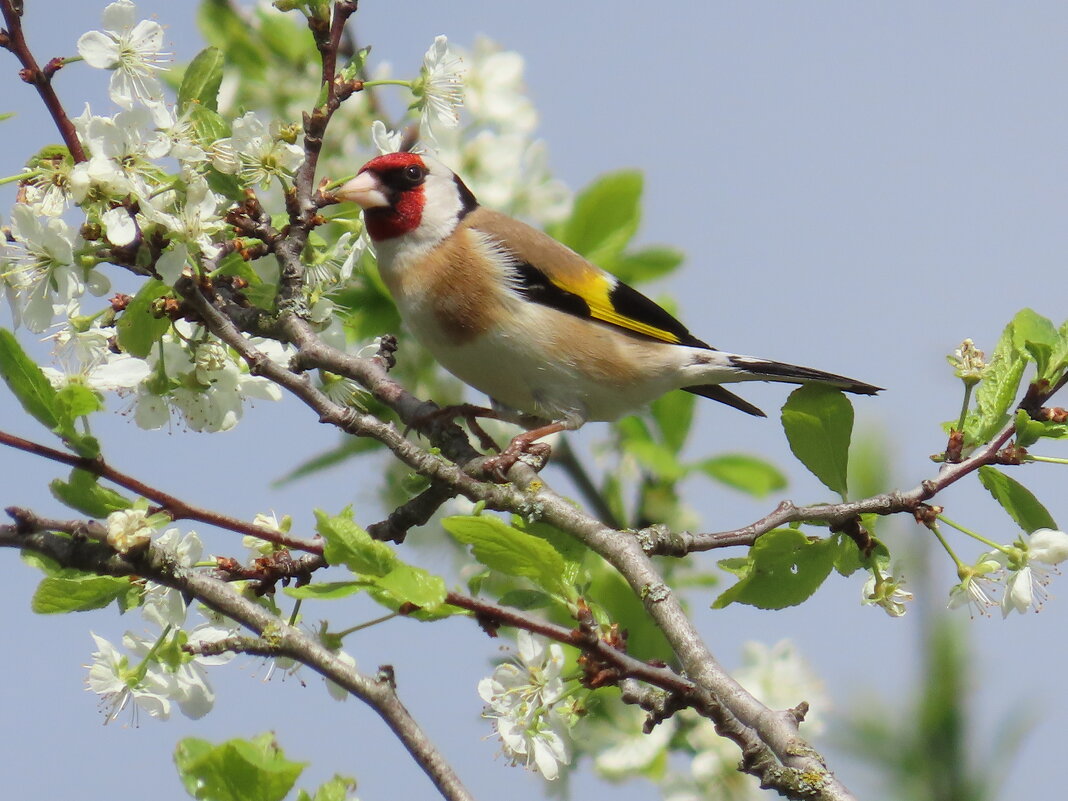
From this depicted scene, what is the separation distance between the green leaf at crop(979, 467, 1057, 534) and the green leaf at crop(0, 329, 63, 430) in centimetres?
204

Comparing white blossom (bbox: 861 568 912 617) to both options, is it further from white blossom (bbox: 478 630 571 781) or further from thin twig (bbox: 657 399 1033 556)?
white blossom (bbox: 478 630 571 781)

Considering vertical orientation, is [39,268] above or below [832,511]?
above

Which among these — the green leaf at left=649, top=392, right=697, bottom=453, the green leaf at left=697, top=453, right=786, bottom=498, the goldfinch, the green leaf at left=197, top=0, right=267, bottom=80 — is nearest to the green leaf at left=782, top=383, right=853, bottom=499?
the goldfinch

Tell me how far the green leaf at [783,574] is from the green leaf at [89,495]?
1.34 m

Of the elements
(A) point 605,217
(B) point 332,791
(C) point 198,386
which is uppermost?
(A) point 605,217

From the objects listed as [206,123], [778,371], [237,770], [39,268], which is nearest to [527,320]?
[778,371]

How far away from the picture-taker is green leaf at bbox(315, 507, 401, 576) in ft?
6.73

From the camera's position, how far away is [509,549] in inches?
87.4

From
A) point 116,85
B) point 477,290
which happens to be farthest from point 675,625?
point 477,290

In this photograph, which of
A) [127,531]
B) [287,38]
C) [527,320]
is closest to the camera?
[127,531]

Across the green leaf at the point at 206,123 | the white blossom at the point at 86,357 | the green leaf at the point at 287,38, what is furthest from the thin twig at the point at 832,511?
the green leaf at the point at 287,38

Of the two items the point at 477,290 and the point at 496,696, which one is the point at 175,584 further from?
the point at 477,290

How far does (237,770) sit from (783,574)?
129 centimetres

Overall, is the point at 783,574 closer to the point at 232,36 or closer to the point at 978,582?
the point at 978,582
